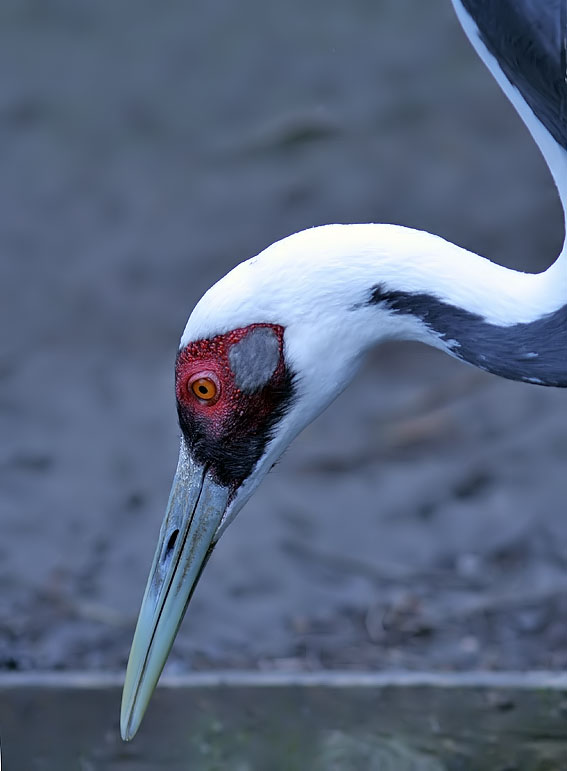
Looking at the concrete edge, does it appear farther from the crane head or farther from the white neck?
the white neck

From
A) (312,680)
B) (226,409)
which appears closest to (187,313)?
(312,680)

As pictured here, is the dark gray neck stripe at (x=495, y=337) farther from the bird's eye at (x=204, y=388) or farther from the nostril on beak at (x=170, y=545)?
the nostril on beak at (x=170, y=545)

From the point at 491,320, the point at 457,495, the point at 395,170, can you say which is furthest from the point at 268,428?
the point at 395,170

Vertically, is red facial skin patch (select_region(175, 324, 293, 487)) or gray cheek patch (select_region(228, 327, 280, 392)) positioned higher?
gray cheek patch (select_region(228, 327, 280, 392))

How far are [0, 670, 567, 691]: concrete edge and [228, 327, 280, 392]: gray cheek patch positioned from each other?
4.41 ft

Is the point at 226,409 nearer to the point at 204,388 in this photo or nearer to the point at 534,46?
the point at 204,388

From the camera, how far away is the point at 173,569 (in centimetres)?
310

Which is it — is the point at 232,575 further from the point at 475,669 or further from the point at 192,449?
the point at 192,449

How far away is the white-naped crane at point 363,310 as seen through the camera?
2771mm

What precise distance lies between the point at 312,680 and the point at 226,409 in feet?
4.36

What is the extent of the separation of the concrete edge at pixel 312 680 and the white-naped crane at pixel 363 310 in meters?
1.15

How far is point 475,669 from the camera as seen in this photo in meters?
4.23

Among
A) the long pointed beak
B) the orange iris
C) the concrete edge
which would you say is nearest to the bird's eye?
the orange iris

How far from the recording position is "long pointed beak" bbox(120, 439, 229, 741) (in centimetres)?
302
